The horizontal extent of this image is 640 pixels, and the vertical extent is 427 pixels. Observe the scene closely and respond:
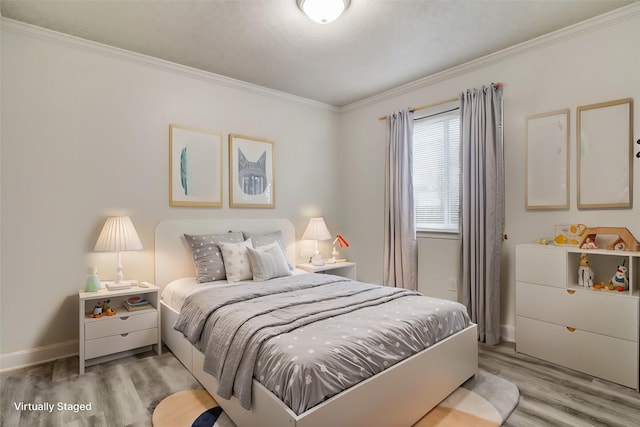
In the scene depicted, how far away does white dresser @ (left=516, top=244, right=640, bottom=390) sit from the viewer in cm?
225

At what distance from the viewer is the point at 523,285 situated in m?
2.76

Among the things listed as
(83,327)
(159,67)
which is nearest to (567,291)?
(83,327)

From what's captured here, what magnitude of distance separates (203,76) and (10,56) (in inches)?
58.4

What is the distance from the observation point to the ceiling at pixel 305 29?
2359 millimetres

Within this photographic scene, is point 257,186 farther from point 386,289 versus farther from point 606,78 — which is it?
point 606,78

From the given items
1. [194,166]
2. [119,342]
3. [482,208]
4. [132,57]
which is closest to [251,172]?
[194,166]

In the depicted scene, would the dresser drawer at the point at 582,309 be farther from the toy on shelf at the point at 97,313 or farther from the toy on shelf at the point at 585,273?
the toy on shelf at the point at 97,313

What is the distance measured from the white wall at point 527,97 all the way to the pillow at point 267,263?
152 cm

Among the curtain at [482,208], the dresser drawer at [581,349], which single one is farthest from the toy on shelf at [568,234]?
the dresser drawer at [581,349]

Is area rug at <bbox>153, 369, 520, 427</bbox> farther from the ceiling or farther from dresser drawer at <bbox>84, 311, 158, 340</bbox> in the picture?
the ceiling

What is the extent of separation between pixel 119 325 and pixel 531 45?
4164 millimetres

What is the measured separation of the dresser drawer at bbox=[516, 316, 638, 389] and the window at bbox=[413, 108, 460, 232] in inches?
46.3

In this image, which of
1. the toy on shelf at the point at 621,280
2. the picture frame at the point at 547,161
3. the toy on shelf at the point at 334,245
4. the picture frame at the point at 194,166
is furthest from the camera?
the toy on shelf at the point at 334,245

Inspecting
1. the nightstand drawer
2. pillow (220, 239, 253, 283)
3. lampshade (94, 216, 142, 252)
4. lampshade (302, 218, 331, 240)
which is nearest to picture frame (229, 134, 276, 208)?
lampshade (302, 218, 331, 240)
